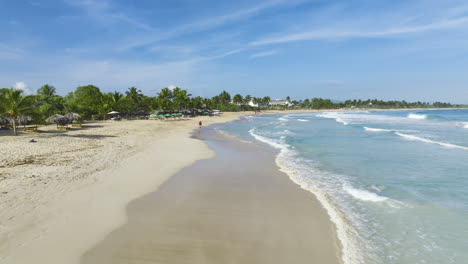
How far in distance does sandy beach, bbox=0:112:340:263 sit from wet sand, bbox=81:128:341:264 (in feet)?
1.86

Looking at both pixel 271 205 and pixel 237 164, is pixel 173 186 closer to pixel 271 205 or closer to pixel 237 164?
pixel 271 205

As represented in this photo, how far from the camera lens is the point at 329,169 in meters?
12.7

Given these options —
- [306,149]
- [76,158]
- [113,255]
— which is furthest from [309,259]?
[306,149]

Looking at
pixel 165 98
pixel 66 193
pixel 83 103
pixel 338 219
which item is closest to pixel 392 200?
pixel 338 219

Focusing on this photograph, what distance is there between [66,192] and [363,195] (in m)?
10.0

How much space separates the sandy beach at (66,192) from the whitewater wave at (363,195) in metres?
7.28

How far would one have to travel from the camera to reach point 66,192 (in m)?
8.12

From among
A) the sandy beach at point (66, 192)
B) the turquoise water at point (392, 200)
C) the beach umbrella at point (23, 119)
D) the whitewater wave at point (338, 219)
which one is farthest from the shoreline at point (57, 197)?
the beach umbrella at point (23, 119)

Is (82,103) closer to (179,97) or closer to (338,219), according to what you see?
(179,97)

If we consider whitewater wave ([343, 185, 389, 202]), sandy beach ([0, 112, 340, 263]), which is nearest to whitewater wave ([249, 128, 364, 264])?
whitewater wave ([343, 185, 389, 202])

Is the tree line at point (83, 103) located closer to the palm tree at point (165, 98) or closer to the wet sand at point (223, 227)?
the palm tree at point (165, 98)

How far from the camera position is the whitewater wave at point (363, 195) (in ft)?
28.2

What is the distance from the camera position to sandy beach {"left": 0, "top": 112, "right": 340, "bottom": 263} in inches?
208

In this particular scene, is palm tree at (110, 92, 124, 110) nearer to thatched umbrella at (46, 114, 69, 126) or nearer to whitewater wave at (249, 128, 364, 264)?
thatched umbrella at (46, 114, 69, 126)
